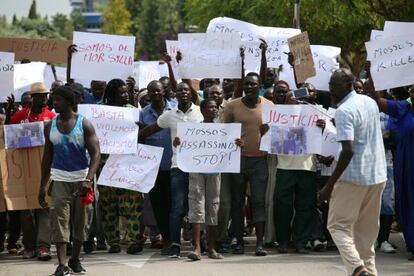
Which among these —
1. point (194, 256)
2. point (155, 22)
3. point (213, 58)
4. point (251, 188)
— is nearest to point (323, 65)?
point (213, 58)

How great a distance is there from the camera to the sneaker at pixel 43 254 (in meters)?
10.5

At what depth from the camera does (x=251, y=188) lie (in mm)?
10797

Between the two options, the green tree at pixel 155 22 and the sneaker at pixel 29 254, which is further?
the green tree at pixel 155 22

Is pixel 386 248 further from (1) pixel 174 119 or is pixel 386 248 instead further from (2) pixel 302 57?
(1) pixel 174 119

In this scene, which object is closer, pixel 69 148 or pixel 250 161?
pixel 69 148

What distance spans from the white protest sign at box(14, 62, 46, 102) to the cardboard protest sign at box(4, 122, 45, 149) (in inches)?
61.2

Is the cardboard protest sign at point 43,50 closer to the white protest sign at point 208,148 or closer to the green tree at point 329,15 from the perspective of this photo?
the white protest sign at point 208,148

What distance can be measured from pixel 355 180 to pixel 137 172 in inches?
132

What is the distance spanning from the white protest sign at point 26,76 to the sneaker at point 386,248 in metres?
4.80

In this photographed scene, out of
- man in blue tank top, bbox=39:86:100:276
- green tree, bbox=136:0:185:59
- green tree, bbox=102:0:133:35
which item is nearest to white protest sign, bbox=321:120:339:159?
man in blue tank top, bbox=39:86:100:276

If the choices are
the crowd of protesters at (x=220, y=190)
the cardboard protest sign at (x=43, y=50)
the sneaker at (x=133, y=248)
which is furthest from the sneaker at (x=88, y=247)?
the cardboard protest sign at (x=43, y=50)

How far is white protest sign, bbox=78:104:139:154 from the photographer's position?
425 inches

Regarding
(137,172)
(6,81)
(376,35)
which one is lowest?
(137,172)

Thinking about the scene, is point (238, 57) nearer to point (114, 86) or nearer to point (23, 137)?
point (114, 86)
